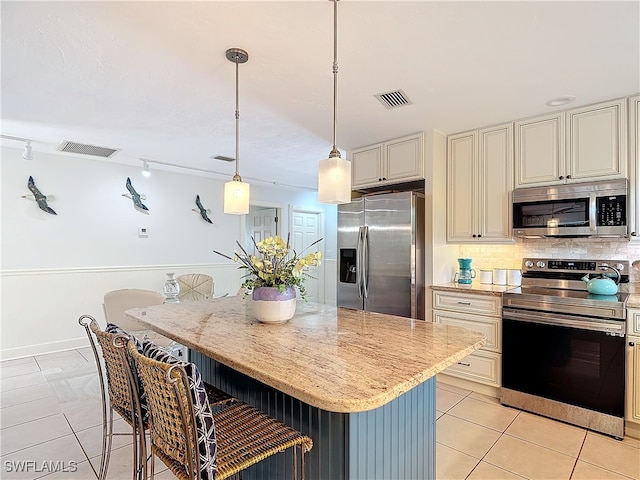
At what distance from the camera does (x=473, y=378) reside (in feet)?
10.0

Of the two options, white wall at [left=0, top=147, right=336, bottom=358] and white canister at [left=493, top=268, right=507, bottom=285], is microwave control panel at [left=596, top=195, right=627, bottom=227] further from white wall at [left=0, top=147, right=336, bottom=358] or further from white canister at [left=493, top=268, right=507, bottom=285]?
white wall at [left=0, top=147, right=336, bottom=358]

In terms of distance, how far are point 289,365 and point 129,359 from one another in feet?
2.58

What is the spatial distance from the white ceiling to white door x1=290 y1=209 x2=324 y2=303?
355cm

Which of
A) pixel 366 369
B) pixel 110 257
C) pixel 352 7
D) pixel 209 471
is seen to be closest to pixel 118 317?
pixel 110 257

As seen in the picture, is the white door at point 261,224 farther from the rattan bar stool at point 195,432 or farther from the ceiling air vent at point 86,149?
the rattan bar stool at point 195,432

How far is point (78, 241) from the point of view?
4473 millimetres

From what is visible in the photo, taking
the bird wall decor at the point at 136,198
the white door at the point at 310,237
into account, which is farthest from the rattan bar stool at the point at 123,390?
the white door at the point at 310,237

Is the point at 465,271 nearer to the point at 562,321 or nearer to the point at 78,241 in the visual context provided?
the point at 562,321

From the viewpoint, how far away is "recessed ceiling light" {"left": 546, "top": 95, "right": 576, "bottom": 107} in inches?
103

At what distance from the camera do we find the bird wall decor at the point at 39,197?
4.12 m

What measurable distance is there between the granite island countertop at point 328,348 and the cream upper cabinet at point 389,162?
1811 mm

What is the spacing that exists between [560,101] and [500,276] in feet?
5.18

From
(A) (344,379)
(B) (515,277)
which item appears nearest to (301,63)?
(A) (344,379)

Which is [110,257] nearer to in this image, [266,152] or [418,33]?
[266,152]
